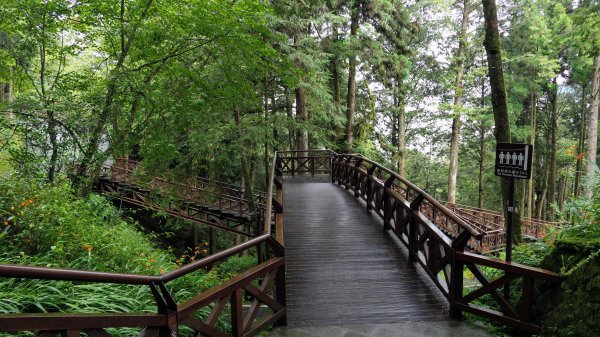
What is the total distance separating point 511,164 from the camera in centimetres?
377

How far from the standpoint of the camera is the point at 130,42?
664 cm

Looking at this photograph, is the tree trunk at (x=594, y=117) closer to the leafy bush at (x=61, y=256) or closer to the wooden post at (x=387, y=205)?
the wooden post at (x=387, y=205)

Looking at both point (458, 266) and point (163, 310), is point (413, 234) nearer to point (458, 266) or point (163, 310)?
point (458, 266)

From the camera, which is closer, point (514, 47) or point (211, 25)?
point (211, 25)

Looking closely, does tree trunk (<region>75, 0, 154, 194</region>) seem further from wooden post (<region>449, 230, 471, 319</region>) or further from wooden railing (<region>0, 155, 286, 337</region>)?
wooden post (<region>449, 230, 471, 319</region>)

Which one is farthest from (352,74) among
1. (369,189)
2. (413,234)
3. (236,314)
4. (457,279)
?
(236,314)

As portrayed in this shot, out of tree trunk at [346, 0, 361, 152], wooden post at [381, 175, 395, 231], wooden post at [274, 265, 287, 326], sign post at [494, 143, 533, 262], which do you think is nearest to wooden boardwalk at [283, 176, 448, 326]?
wooden post at [381, 175, 395, 231]

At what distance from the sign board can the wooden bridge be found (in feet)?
2.62

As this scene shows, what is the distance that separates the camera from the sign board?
3.60 m

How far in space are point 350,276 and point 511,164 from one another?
285 centimetres

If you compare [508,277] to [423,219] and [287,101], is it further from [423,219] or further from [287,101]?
[287,101]

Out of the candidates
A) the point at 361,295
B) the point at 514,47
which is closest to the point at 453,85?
the point at 514,47

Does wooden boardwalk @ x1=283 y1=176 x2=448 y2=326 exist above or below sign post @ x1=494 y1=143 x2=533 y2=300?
below

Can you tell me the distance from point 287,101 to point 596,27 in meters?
11.0
